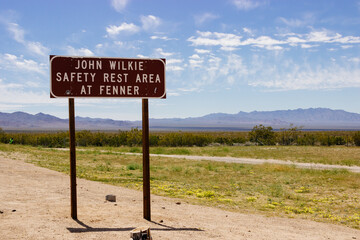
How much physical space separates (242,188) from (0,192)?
960 centimetres

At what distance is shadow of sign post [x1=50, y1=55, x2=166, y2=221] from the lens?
25.3 ft

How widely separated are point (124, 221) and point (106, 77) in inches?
125

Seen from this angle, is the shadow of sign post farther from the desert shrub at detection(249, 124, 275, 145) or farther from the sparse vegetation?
the desert shrub at detection(249, 124, 275, 145)

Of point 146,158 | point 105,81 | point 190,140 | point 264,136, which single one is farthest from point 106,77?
point 264,136

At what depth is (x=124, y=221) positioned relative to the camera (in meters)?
8.07

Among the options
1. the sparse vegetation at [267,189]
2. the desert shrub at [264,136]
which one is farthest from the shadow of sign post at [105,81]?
the desert shrub at [264,136]

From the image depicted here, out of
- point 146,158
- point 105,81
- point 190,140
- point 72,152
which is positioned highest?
point 105,81

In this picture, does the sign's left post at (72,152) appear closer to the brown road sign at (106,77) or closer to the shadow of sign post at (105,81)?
the shadow of sign post at (105,81)

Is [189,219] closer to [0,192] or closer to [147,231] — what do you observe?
[147,231]

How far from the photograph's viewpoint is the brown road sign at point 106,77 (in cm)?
772

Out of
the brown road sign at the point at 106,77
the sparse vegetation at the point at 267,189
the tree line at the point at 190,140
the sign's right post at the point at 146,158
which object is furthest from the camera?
the tree line at the point at 190,140

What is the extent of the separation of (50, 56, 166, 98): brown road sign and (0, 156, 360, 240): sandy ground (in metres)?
2.72

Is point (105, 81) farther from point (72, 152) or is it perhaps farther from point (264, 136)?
point (264, 136)

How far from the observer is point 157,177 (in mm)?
19516
